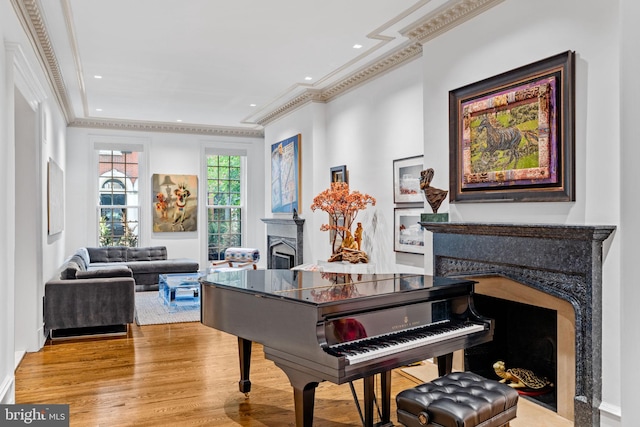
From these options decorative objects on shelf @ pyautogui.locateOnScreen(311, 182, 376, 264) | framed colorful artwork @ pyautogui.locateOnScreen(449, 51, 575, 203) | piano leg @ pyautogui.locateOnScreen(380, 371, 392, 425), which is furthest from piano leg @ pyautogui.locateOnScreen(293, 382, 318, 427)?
decorative objects on shelf @ pyautogui.locateOnScreen(311, 182, 376, 264)

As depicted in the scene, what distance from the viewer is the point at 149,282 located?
8.32m

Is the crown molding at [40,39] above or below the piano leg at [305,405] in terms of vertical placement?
above

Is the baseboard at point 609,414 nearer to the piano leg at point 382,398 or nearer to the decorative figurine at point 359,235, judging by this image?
the piano leg at point 382,398

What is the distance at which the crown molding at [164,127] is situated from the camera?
9086mm

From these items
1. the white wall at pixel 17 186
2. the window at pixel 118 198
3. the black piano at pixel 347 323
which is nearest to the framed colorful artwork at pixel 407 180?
the black piano at pixel 347 323

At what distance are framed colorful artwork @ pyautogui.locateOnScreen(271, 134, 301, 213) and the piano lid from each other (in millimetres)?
3870

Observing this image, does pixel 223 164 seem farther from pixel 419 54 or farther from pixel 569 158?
pixel 569 158

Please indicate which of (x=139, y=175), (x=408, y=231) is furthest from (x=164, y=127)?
(x=408, y=231)

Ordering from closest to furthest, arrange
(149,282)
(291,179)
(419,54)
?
(419,54) → (291,179) → (149,282)

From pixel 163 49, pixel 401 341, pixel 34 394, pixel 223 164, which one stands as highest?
pixel 163 49

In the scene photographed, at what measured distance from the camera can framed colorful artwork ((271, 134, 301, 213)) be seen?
740cm

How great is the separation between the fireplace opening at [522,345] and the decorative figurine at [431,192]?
78 cm

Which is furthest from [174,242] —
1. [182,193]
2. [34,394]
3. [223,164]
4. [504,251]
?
[504,251]

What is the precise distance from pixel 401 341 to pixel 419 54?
129 inches
